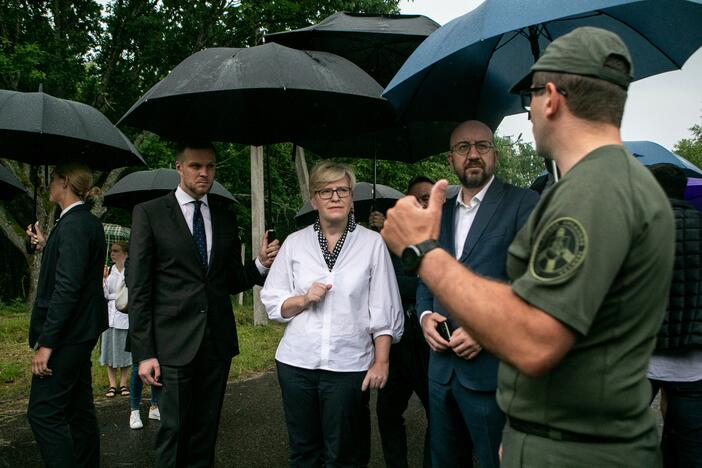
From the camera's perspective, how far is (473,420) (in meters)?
3.07

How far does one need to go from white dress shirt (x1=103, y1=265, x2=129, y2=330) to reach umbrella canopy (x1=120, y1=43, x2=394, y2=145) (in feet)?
12.0

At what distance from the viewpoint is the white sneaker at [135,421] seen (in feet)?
20.6

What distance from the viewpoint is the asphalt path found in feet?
17.4

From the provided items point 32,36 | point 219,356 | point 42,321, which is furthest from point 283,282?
point 32,36

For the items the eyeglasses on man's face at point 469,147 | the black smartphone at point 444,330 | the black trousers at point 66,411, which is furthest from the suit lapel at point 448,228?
the black trousers at point 66,411

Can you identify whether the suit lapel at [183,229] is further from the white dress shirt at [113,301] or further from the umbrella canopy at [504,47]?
the white dress shirt at [113,301]

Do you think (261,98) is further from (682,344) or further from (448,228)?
(682,344)

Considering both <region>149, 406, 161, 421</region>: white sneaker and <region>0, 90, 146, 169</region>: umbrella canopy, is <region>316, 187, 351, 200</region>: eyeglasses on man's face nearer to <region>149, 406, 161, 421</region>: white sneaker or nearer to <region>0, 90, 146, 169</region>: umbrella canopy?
<region>0, 90, 146, 169</region>: umbrella canopy

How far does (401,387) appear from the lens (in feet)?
15.5

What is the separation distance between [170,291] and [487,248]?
6.59 feet

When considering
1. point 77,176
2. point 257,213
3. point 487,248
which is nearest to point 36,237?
point 77,176

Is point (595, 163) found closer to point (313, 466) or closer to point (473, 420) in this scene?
point (473, 420)

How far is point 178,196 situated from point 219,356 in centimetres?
110

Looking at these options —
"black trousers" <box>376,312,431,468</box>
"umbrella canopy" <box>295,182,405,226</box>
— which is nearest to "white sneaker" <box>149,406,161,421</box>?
"umbrella canopy" <box>295,182,405,226</box>
